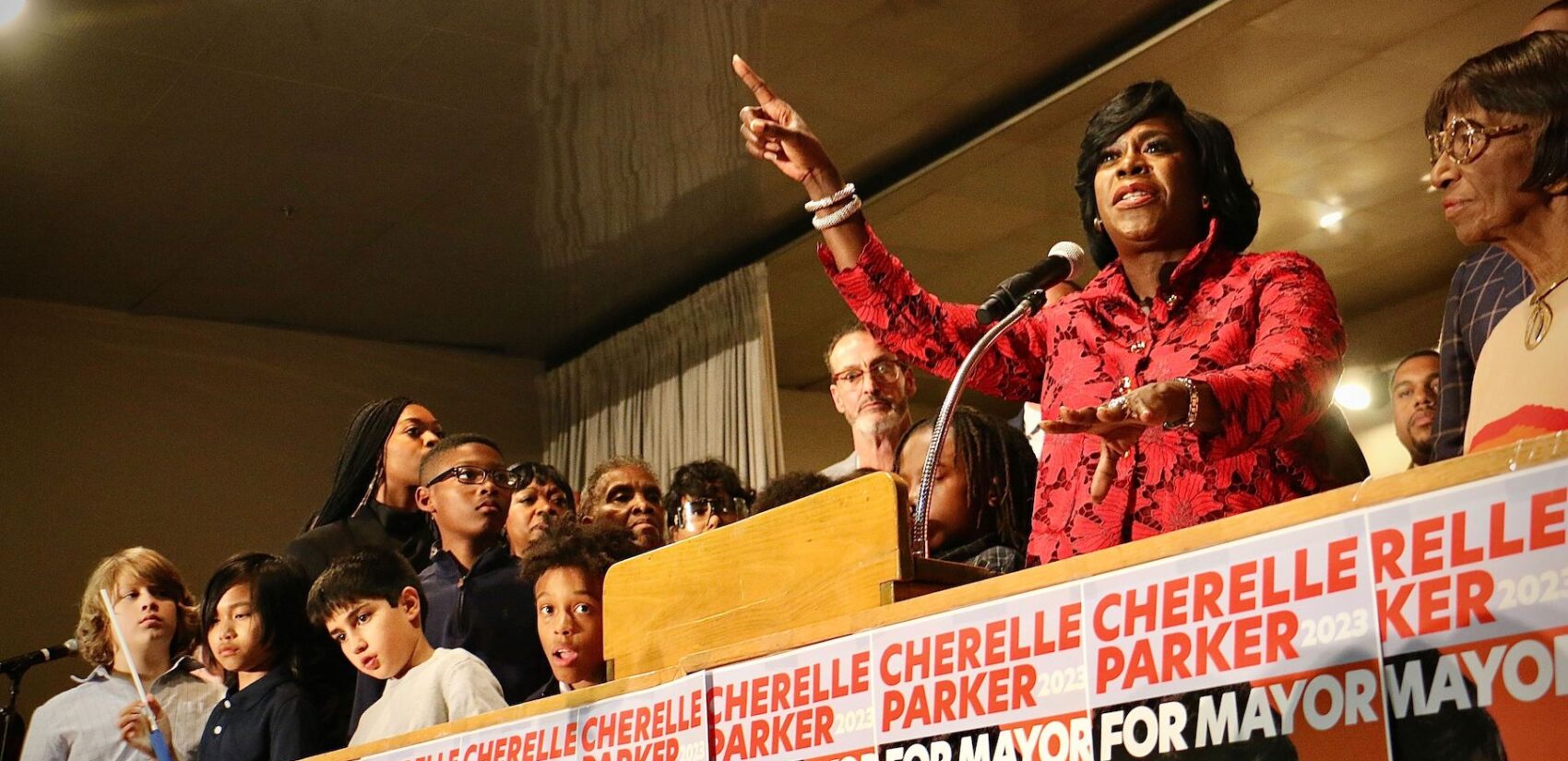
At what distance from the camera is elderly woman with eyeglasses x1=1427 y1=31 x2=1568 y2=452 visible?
1363 mm

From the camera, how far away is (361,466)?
3.94 metres

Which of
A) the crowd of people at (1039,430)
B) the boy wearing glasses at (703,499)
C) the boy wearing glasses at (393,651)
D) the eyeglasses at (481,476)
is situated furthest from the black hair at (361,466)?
the boy wearing glasses at (393,651)

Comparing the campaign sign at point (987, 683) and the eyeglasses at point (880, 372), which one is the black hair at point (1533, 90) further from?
the eyeglasses at point (880, 372)

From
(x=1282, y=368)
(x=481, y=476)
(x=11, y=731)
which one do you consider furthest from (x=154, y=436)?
(x=1282, y=368)

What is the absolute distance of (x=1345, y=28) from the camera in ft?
15.3

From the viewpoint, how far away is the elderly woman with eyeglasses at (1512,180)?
4.47ft

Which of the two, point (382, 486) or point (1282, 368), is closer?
point (1282, 368)

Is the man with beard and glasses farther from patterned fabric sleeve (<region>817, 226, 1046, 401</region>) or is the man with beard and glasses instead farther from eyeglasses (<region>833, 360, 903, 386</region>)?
patterned fabric sleeve (<region>817, 226, 1046, 401</region>)

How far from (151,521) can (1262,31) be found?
4.81m

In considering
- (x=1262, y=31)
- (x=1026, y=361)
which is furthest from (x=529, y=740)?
(x=1262, y=31)

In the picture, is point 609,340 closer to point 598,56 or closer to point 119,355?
point 119,355

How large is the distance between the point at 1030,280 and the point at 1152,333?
0.17 metres

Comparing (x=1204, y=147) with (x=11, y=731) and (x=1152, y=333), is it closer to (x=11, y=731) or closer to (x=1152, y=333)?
→ (x=1152, y=333)

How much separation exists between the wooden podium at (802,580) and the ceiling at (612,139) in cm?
305
